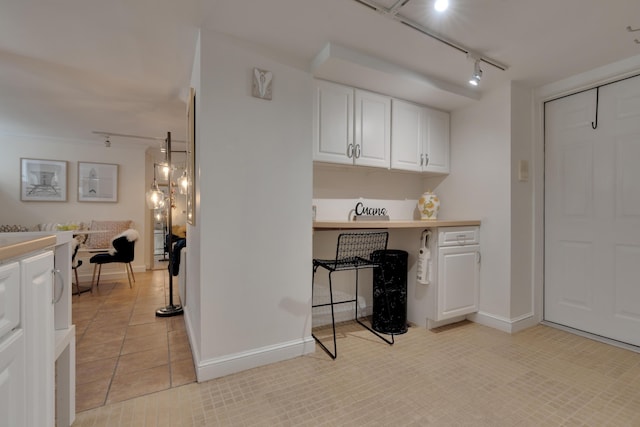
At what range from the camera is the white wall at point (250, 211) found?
1.90 meters

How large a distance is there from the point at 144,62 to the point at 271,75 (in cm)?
111

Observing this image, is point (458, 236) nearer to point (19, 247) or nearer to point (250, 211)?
point (250, 211)

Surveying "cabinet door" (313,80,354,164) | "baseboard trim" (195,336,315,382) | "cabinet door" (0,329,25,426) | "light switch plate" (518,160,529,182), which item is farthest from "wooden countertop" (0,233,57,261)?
"light switch plate" (518,160,529,182)

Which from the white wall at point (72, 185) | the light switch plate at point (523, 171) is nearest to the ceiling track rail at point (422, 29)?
the light switch plate at point (523, 171)

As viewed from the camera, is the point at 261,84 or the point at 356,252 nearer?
the point at 261,84

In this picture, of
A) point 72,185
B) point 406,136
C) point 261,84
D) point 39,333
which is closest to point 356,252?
point 406,136

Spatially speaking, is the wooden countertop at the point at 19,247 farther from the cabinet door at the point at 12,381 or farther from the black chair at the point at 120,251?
the black chair at the point at 120,251

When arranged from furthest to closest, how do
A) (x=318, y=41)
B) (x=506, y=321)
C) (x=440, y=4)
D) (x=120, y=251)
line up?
(x=120, y=251) < (x=506, y=321) < (x=318, y=41) < (x=440, y=4)

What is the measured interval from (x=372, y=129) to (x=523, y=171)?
1452 millimetres

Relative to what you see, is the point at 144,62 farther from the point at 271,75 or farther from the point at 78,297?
the point at 78,297

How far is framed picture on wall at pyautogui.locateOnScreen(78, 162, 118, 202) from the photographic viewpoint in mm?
4781

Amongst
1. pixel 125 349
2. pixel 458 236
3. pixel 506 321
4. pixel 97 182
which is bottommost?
pixel 125 349

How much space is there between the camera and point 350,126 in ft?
8.27

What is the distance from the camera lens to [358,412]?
5.17 feet
